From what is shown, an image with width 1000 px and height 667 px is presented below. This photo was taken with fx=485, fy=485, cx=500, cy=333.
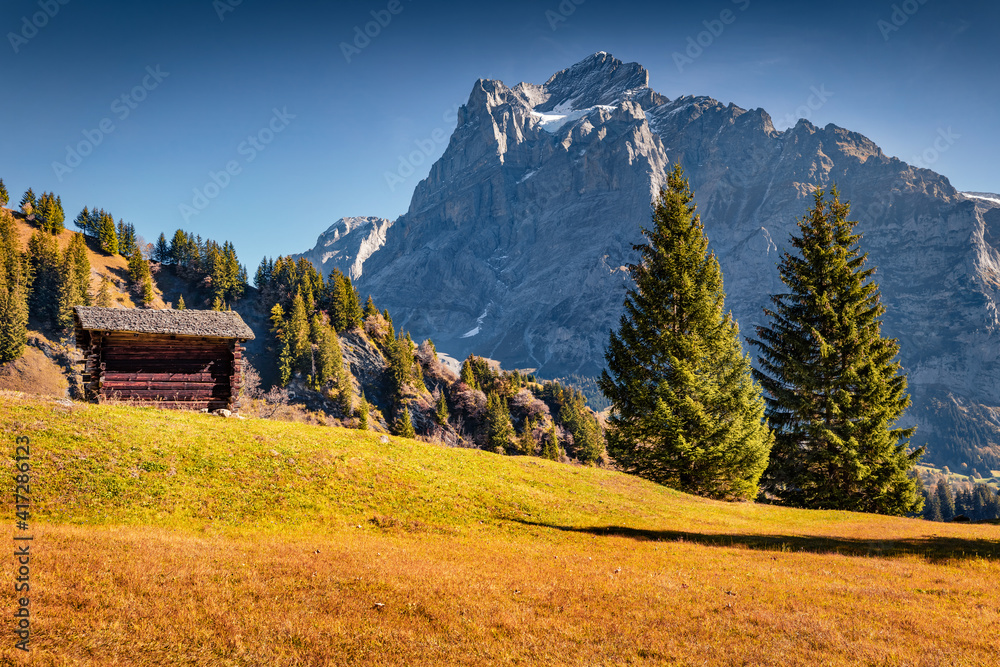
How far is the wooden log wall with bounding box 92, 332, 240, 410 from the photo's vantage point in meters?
29.5

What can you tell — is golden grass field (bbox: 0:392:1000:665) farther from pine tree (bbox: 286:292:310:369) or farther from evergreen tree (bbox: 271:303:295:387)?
pine tree (bbox: 286:292:310:369)

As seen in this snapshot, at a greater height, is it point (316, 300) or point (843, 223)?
point (316, 300)

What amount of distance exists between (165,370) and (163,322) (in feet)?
10.1

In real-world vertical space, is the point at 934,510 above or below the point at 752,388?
below

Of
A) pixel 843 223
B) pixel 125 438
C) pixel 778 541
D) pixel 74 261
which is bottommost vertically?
pixel 778 541

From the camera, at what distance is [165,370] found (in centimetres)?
3089

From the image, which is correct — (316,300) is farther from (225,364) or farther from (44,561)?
(44,561)

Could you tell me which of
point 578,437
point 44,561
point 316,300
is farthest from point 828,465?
point 316,300

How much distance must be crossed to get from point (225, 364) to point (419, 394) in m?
80.2

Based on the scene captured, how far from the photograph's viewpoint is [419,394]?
111625 millimetres

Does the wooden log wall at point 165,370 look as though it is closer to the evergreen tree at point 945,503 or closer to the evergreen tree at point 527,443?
the evergreen tree at point 527,443

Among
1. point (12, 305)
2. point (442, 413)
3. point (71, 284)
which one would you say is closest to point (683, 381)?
point (442, 413)

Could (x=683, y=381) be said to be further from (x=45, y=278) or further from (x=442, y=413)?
(x=45, y=278)

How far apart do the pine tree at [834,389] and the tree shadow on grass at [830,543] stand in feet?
36.0
